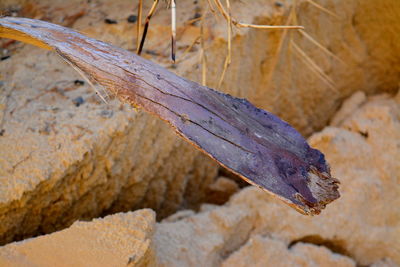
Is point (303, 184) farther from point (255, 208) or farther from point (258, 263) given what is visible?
point (255, 208)

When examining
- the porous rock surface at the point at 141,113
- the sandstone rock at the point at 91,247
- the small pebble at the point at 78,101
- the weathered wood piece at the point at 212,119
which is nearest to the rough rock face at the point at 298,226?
the sandstone rock at the point at 91,247

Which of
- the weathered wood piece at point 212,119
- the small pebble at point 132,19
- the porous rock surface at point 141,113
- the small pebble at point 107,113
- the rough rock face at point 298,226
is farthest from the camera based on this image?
the small pebble at point 132,19

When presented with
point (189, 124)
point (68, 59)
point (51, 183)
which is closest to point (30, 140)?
point (51, 183)

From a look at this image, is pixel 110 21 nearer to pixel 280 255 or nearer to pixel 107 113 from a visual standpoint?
pixel 107 113

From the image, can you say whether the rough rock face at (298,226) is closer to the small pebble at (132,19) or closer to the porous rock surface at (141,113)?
the porous rock surface at (141,113)

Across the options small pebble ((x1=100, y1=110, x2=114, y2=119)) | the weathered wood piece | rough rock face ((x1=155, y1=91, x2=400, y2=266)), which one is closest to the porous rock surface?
small pebble ((x1=100, y1=110, x2=114, y2=119))

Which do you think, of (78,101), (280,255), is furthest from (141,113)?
(280,255)

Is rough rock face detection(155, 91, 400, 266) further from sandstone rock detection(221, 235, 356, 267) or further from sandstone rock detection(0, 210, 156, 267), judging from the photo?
sandstone rock detection(0, 210, 156, 267)
